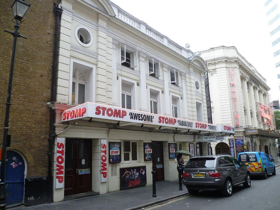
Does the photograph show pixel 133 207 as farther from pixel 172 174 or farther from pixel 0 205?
pixel 172 174

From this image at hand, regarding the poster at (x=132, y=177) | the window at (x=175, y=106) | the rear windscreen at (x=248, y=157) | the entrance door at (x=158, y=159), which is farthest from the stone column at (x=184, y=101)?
the poster at (x=132, y=177)

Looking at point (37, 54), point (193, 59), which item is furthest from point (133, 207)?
point (193, 59)

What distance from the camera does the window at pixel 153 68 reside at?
15352mm

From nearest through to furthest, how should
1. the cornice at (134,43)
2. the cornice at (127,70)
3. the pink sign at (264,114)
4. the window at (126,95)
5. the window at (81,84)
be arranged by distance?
1. the window at (81,84)
2. the cornice at (134,43)
3. the cornice at (127,70)
4. the window at (126,95)
5. the pink sign at (264,114)

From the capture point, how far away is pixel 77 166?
1040 centimetres

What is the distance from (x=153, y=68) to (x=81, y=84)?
5526 mm

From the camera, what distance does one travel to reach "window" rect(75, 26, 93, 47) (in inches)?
446

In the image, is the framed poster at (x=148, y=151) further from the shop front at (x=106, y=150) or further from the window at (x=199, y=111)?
the window at (x=199, y=111)

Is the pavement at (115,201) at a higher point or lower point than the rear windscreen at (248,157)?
lower

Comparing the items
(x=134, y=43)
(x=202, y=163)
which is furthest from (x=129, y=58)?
(x=202, y=163)

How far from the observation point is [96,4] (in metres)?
12.3

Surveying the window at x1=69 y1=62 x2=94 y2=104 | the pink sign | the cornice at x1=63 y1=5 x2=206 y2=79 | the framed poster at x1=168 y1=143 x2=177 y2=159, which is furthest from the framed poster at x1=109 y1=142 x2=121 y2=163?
the pink sign

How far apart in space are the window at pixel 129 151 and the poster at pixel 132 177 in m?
0.68

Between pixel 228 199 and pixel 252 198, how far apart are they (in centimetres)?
92
